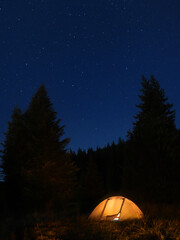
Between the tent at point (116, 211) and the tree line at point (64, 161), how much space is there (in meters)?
5.31

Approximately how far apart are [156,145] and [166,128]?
157 cm

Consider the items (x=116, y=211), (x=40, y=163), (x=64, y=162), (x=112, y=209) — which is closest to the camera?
(x=116, y=211)

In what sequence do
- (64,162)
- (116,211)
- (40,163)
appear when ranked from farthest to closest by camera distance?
(64,162)
(40,163)
(116,211)

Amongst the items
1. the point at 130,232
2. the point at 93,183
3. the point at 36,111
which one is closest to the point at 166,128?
the point at 36,111

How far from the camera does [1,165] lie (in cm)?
2073

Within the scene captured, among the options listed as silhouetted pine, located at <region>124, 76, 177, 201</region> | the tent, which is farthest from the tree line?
the tent

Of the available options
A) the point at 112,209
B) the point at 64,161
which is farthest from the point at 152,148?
the point at 112,209

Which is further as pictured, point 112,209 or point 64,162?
point 64,162

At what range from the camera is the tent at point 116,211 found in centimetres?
936

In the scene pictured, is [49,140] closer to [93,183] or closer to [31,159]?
[31,159]

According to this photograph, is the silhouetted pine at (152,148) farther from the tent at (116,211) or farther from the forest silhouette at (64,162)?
the tent at (116,211)

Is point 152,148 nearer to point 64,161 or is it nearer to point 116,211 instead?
point 64,161

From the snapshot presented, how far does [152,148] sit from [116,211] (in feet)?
28.9

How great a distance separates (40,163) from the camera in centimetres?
1681
